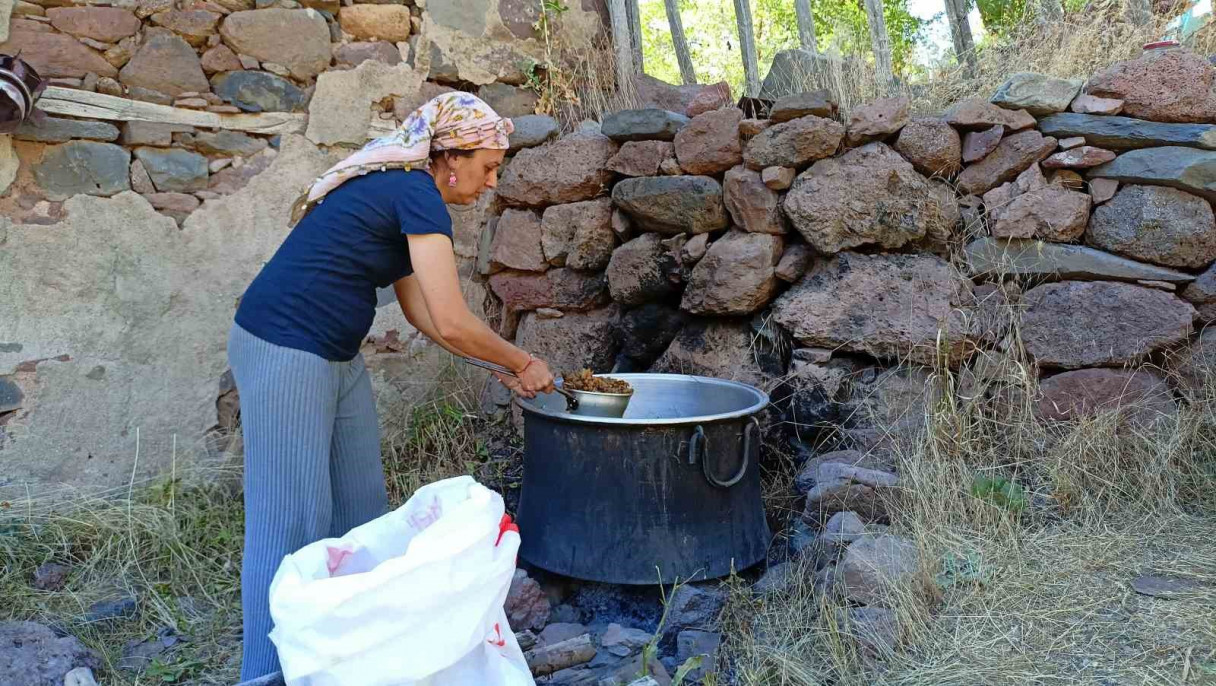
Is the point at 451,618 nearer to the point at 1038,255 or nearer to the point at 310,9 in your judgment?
the point at 1038,255

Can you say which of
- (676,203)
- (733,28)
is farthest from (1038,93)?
(733,28)

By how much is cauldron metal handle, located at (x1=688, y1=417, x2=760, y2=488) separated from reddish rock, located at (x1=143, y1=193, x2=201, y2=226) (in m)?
2.30

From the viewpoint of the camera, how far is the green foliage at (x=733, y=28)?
8039 millimetres

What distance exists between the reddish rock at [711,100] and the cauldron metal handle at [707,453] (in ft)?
5.24

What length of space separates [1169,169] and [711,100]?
1758 mm

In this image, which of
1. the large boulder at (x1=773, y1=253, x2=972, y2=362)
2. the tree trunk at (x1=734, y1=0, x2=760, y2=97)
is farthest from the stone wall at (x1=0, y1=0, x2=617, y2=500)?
the large boulder at (x1=773, y1=253, x2=972, y2=362)

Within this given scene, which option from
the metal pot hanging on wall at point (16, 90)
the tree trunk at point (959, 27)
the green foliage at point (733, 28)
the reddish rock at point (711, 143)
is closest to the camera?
Result: the metal pot hanging on wall at point (16, 90)

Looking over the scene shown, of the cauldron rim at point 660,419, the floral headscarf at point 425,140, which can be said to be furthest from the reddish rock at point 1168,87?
the floral headscarf at point 425,140

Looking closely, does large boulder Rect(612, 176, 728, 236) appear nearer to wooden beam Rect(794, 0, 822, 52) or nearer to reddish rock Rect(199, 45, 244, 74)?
wooden beam Rect(794, 0, 822, 52)

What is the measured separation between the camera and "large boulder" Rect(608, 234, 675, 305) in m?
3.87

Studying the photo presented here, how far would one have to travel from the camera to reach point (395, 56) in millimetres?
4141

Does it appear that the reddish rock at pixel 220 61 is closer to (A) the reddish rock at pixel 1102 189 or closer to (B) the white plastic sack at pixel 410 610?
(B) the white plastic sack at pixel 410 610

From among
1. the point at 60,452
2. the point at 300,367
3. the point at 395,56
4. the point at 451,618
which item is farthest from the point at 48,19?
the point at 451,618

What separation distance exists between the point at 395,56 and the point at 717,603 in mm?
2793
